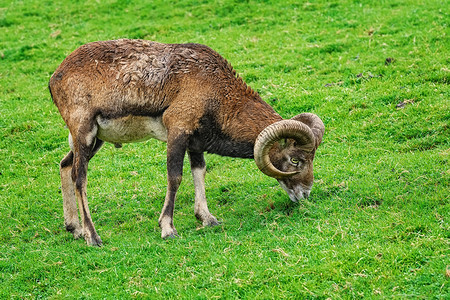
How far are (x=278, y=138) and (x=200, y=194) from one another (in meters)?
2.01

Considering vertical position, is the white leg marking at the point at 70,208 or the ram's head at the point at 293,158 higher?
the ram's head at the point at 293,158

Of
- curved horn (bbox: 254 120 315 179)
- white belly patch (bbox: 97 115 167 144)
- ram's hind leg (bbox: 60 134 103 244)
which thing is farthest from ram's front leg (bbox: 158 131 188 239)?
ram's hind leg (bbox: 60 134 103 244)

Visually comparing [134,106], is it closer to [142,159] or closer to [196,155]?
[196,155]

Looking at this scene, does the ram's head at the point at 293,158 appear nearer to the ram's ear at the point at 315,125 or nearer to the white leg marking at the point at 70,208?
the ram's ear at the point at 315,125

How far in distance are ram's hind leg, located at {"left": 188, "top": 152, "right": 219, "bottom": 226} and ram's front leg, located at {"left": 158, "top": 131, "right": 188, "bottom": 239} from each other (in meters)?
0.65

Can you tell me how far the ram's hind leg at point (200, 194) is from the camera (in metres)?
10.5

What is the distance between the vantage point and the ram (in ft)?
33.3

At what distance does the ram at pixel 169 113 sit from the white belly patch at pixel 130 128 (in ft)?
0.06

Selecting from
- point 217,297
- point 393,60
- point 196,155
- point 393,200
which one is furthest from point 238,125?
point 393,60

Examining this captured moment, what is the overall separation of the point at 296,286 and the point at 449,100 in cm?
804

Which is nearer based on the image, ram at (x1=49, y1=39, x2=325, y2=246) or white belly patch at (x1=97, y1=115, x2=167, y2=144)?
ram at (x1=49, y1=39, x2=325, y2=246)

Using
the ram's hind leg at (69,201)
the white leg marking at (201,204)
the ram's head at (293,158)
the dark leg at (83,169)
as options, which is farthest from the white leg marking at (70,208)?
the ram's head at (293,158)

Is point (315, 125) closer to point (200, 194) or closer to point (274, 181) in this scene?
point (274, 181)

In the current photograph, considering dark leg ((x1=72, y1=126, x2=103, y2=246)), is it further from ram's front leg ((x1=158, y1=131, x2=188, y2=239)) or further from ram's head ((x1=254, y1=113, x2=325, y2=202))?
ram's head ((x1=254, y1=113, x2=325, y2=202))
